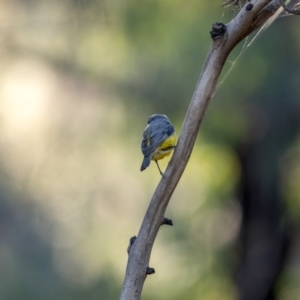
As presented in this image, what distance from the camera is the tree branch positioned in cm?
106

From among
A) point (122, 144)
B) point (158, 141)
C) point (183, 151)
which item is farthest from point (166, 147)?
point (122, 144)

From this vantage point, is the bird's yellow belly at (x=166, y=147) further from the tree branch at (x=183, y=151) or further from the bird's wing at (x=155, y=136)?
the tree branch at (x=183, y=151)

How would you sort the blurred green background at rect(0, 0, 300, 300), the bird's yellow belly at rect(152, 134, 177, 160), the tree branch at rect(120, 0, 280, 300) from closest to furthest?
the tree branch at rect(120, 0, 280, 300), the bird's yellow belly at rect(152, 134, 177, 160), the blurred green background at rect(0, 0, 300, 300)

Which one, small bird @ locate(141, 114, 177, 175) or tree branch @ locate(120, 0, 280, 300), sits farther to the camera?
small bird @ locate(141, 114, 177, 175)

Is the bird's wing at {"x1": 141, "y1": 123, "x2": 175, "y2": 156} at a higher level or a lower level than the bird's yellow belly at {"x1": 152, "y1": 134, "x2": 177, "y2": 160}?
higher

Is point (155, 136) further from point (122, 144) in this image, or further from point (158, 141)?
point (122, 144)

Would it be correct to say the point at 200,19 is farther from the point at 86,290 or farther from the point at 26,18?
the point at 86,290

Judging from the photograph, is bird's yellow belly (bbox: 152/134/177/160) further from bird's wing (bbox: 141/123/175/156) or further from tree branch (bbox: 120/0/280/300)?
tree branch (bbox: 120/0/280/300)

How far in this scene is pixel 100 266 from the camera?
10.6 feet

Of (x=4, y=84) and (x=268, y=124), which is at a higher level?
(x=4, y=84)

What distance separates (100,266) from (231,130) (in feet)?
3.20

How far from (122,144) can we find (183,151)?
1992 millimetres

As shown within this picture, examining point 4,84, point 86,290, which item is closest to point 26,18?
point 4,84

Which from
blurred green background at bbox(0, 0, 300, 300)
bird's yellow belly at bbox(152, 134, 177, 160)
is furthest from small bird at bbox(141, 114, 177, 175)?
blurred green background at bbox(0, 0, 300, 300)
